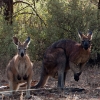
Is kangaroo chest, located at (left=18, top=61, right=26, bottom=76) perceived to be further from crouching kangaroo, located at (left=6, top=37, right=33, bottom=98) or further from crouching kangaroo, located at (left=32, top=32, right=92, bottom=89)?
crouching kangaroo, located at (left=32, top=32, right=92, bottom=89)

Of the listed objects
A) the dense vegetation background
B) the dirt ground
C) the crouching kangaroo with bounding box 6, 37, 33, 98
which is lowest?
the dirt ground

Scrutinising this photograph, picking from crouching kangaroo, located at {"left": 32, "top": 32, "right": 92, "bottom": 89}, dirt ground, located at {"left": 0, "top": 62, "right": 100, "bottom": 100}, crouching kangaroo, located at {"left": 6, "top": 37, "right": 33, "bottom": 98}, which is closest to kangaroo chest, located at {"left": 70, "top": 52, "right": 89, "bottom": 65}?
crouching kangaroo, located at {"left": 32, "top": 32, "right": 92, "bottom": 89}

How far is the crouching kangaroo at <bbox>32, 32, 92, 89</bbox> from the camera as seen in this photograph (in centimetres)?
787

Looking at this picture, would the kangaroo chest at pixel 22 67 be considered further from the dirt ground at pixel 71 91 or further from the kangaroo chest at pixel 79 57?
the kangaroo chest at pixel 79 57

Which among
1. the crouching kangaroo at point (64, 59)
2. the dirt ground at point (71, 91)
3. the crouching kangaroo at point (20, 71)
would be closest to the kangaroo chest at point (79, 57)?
the crouching kangaroo at point (64, 59)

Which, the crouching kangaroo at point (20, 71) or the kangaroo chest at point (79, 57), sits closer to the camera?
the crouching kangaroo at point (20, 71)

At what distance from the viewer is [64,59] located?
788 centimetres

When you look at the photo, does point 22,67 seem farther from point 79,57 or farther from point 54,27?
point 54,27

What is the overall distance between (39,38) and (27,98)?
4826mm

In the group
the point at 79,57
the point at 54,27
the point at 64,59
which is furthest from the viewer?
the point at 54,27

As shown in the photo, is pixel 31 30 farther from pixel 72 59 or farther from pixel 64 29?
pixel 72 59

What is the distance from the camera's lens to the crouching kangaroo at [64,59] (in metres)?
7.87

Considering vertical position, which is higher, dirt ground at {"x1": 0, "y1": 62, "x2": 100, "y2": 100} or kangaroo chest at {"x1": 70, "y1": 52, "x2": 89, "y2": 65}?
kangaroo chest at {"x1": 70, "y1": 52, "x2": 89, "y2": 65}

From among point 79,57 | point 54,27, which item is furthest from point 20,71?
point 54,27
